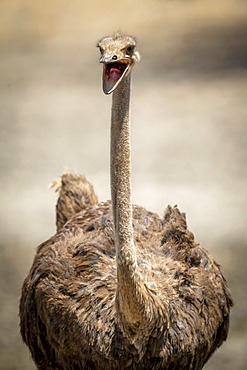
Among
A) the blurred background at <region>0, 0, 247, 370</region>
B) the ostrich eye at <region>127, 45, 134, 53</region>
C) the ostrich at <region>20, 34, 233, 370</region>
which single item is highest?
the blurred background at <region>0, 0, 247, 370</region>

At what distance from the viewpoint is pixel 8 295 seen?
6.24 m

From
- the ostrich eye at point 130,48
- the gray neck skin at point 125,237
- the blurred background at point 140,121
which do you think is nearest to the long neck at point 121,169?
the gray neck skin at point 125,237

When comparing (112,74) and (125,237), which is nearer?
(112,74)

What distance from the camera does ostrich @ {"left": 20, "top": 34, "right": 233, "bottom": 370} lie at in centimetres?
342

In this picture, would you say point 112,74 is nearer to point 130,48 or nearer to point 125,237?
point 130,48

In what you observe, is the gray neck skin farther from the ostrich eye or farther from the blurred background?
the blurred background

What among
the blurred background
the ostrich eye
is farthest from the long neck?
the blurred background

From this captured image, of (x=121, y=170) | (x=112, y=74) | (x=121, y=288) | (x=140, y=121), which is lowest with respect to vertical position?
(x=121, y=288)

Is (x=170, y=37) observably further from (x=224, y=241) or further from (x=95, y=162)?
(x=224, y=241)

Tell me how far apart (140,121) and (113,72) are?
6199 millimetres

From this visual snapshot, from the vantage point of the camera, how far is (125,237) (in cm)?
346

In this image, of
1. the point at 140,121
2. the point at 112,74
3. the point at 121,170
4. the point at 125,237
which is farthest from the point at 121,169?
the point at 140,121

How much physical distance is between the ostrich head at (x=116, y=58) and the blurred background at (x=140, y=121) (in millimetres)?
2983

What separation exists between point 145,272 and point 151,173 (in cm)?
439
